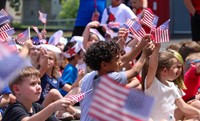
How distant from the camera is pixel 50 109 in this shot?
410cm

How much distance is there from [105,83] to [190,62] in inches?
122

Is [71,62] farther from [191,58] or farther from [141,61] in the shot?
[141,61]

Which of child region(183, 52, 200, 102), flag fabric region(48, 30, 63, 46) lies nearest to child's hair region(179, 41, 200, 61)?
child region(183, 52, 200, 102)

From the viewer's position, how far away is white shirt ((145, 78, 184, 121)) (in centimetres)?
541

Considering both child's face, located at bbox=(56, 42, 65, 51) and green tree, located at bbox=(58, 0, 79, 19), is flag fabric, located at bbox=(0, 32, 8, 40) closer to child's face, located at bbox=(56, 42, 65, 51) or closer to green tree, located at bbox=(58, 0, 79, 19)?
child's face, located at bbox=(56, 42, 65, 51)

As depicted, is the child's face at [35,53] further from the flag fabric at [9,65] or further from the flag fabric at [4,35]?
the flag fabric at [9,65]

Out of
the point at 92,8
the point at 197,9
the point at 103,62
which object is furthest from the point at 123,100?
the point at 92,8

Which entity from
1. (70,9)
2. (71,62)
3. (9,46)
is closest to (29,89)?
(9,46)

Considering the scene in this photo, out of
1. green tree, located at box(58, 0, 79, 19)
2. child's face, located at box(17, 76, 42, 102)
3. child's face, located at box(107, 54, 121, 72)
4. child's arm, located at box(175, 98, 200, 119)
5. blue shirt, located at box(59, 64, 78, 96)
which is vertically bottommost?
green tree, located at box(58, 0, 79, 19)

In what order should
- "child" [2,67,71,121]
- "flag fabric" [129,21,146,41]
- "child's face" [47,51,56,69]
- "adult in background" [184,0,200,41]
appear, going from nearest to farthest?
"child" [2,67,71,121] < "flag fabric" [129,21,146,41] < "child's face" [47,51,56,69] < "adult in background" [184,0,200,41]

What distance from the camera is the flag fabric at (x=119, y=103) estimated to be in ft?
10.4

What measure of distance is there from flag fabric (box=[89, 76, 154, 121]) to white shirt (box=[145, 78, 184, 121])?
82.7 inches

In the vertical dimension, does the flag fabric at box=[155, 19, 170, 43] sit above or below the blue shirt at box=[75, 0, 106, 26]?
above

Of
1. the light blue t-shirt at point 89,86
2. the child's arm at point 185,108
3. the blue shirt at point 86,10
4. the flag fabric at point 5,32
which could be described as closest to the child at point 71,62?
the blue shirt at point 86,10
